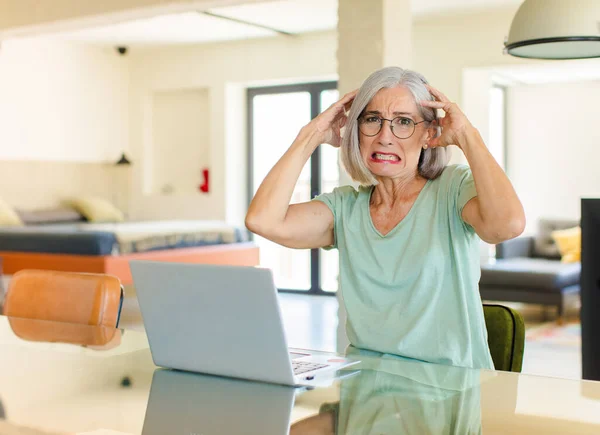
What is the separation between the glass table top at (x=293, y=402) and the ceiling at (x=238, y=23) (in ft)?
16.5

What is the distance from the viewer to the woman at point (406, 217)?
1.79 m

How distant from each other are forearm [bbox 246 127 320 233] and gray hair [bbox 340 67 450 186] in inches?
5.1

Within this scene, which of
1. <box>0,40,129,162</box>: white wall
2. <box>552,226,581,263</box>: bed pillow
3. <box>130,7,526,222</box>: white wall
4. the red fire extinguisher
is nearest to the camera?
<box>552,226,581,263</box>: bed pillow

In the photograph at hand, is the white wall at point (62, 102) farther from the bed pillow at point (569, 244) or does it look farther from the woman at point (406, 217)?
the woman at point (406, 217)

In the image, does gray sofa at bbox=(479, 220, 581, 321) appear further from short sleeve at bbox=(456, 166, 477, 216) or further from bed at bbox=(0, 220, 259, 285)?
short sleeve at bbox=(456, 166, 477, 216)

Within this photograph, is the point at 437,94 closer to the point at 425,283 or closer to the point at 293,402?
the point at 425,283

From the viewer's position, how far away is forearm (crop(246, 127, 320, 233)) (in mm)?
1993

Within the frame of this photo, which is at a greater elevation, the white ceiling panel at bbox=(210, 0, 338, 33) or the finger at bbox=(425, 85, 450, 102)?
the white ceiling panel at bbox=(210, 0, 338, 33)

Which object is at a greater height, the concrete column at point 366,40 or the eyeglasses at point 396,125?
the concrete column at point 366,40

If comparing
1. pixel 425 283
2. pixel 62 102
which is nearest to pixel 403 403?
pixel 425 283

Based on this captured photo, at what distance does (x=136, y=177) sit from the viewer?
930 cm

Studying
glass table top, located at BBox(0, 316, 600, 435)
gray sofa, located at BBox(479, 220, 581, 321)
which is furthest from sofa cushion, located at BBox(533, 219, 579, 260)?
glass table top, located at BBox(0, 316, 600, 435)

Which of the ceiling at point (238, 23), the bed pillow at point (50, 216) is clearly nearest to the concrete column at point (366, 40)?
the ceiling at point (238, 23)

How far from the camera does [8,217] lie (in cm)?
737
